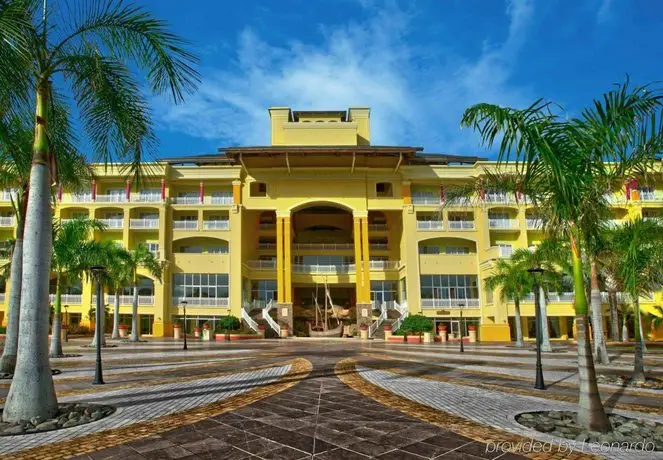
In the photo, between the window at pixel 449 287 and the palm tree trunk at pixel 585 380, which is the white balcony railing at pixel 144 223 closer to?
the window at pixel 449 287

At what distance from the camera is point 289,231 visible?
47438 millimetres

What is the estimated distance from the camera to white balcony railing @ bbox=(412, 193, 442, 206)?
47.7 meters

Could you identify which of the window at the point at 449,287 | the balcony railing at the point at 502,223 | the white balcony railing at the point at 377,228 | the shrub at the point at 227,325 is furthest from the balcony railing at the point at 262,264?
the balcony railing at the point at 502,223

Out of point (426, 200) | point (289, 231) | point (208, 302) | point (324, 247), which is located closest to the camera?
point (208, 302)

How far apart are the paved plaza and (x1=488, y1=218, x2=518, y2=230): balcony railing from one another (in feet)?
103

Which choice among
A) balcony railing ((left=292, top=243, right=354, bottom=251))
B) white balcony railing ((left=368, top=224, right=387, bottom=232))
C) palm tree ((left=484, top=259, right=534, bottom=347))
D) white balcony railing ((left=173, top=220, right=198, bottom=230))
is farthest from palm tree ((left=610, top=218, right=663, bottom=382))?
white balcony railing ((left=173, top=220, right=198, bottom=230))

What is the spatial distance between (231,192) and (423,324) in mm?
22499

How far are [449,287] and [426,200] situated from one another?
8585 millimetres

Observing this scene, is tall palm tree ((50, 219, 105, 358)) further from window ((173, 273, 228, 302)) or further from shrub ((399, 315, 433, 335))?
shrub ((399, 315, 433, 335))

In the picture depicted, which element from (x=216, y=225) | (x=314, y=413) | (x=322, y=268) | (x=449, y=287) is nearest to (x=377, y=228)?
(x=322, y=268)

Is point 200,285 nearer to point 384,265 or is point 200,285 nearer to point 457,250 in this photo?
point 384,265

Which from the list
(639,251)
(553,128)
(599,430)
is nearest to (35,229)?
(553,128)

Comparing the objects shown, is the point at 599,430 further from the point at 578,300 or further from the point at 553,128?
the point at 553,128

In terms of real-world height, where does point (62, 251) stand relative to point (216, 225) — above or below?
below
